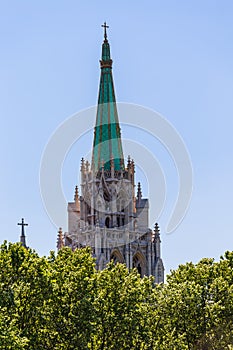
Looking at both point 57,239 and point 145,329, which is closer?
point 145,329

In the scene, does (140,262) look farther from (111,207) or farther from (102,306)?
(102,306)

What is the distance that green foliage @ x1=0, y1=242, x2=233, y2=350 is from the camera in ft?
211

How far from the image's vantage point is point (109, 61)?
137625mm

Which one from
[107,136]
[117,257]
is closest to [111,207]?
[117,257]

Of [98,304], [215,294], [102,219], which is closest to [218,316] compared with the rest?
[215,294]

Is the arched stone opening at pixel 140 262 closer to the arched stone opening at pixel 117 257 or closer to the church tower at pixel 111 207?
the church tower at pixel 111 207

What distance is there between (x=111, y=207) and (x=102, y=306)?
63.6m

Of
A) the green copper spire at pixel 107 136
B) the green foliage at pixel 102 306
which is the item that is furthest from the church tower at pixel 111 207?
the green foliage at pixel 102 306

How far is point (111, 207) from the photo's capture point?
131250mm

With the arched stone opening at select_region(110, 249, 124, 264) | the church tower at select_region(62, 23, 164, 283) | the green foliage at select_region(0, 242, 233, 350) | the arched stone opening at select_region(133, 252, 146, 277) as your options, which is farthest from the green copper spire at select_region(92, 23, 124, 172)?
the green foliage at select_region(0, 242, 233, 350)

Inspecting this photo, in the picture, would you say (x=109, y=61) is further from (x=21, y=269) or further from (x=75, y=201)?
(x=21, y=269)

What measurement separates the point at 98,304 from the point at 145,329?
13.1 feet

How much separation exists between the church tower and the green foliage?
52.7 m

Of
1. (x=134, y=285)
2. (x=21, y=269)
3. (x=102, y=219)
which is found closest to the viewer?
(x=21, y=269)
